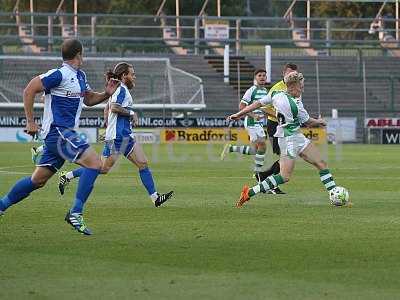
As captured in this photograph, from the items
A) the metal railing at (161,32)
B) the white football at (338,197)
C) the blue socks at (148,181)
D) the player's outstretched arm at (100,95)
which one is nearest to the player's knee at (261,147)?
the white football at (338,197)

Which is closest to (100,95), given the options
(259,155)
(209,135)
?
(259,155)

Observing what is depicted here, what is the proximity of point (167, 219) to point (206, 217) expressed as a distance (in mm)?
530

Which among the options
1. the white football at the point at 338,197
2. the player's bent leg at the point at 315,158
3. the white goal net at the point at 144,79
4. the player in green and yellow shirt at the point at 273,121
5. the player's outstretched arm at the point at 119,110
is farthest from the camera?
the white goal net at the point at 144,79

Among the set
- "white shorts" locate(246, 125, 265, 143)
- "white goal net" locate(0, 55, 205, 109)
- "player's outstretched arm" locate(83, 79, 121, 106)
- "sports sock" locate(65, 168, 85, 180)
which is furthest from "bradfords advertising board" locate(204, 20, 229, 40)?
"player's outstretched arm" locate(83, 79, 121, 106)

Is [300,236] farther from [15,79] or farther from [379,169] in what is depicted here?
[15,79]

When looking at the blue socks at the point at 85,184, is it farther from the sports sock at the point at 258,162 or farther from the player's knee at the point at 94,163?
the sports sock at the point at 258,162

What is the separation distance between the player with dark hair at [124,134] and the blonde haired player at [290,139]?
1348 mm

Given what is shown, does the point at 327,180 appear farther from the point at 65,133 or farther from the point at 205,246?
the point at 205,246

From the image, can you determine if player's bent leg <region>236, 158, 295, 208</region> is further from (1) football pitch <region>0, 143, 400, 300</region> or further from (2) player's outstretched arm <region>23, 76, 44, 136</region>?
(2) player's outstretched arm <region>23, 76, 44, 136</region>

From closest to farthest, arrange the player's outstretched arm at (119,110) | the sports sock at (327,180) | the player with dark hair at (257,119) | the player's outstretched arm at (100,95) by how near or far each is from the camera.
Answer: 1. the player's outstretched arm at (100,95)
2. the sports sock at (327,180)
3. the player's outstretched arm at (119,110)
4. the player with dark hair at (257,119)

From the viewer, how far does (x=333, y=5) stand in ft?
228

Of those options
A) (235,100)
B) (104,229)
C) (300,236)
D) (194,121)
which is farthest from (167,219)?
(235,100)

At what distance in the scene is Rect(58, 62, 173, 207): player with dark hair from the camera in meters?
17.1

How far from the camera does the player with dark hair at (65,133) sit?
13320 mm
